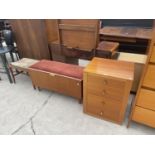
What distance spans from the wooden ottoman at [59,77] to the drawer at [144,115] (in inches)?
28.3

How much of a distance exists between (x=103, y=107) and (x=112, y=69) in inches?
18.5

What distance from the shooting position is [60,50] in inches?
87.8

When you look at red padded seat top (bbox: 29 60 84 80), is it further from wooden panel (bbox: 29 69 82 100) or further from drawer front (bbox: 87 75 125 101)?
drawer front (bbox: 87 75 125 101)

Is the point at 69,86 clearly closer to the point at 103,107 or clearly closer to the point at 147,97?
the point at 103,107

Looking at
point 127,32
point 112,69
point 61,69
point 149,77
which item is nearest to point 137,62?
point 112,69

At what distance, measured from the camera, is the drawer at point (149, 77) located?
3.77 ft

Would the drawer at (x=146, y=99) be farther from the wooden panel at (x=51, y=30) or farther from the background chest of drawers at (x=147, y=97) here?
the wooden panel at (x=51, y=30)

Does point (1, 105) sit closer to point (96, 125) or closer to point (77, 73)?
point (77, 73)

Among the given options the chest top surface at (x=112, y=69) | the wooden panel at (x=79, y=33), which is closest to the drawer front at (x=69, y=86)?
the chest top surface at (x=112, y=69)

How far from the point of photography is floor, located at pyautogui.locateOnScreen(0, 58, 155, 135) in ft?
5.23

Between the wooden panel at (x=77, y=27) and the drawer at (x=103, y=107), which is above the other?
the wooden panel at (x=77, y=27)

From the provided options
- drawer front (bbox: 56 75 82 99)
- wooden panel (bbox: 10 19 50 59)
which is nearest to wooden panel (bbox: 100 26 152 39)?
wooden panel (bbox: 10 19 50 59)
